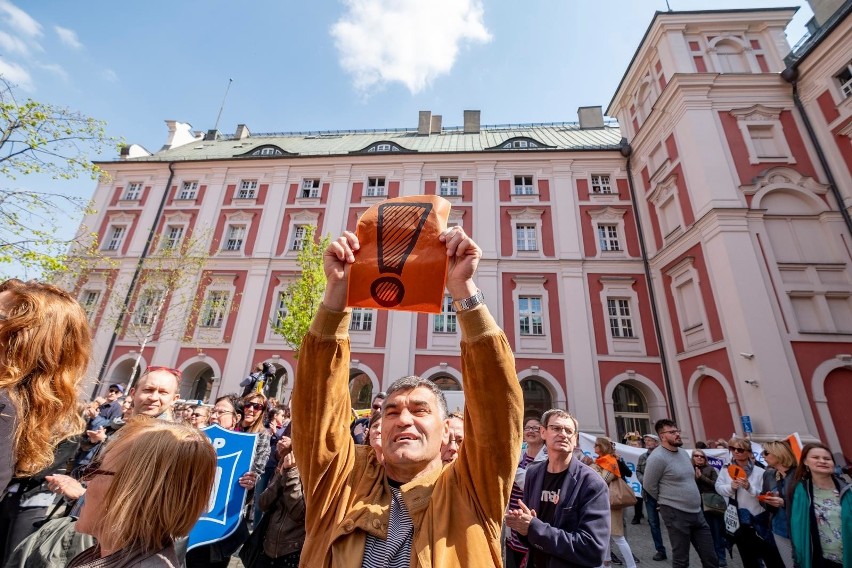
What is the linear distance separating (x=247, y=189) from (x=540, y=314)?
17419 mm

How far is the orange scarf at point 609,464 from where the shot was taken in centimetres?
603

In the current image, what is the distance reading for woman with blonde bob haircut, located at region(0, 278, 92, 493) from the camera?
5.81ft

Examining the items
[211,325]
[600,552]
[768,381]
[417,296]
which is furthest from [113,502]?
[211,325]

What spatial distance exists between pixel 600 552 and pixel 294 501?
2.43 meters

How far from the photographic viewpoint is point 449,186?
2070cm

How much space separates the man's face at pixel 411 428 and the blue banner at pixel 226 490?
8.08 ft

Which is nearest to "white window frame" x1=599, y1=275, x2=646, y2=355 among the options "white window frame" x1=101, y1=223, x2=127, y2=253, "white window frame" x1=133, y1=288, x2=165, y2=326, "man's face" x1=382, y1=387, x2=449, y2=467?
"man's face" x1=382, y1=387, x2=449, y2=467

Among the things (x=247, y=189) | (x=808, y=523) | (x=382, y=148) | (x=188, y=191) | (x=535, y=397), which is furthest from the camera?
(x=382, y=148)

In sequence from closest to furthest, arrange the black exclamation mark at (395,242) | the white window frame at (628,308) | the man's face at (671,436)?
1. the black exclamation mark at (395,242)
2. the man's face at (671,436)
3. the white window frame at (628,308)

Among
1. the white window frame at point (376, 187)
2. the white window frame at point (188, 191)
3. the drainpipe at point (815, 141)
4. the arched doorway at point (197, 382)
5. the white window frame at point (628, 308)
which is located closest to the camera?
the drainpipe at point (815, 141)

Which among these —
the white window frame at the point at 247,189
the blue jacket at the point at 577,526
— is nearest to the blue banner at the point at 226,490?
the blue jacket at the point at 577,526

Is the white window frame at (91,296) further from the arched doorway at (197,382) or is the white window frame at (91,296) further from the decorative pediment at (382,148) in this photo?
Answer: the decorative pediment at (382,148)

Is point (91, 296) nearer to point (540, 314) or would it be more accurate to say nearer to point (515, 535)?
point (540, 314)

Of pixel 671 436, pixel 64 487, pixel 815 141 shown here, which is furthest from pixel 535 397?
pixel 64 487
